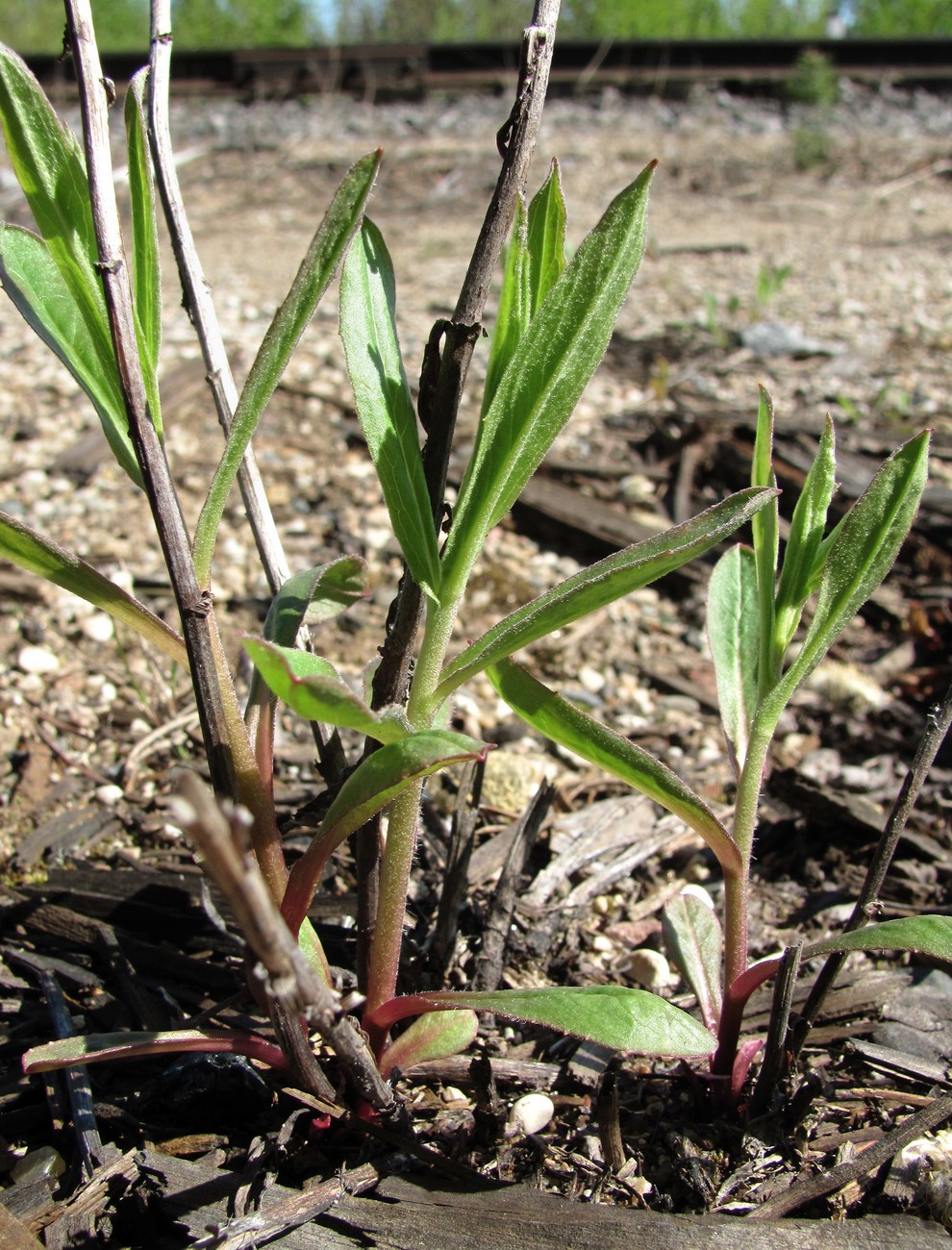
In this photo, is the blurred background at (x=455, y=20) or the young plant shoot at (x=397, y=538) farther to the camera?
the blurred background at (x=455, y=20)

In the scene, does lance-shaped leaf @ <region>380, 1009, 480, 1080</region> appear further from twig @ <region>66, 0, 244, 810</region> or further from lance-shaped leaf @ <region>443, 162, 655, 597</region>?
lance-shaped leaf @ <region>443, 162, 655, 597</region>

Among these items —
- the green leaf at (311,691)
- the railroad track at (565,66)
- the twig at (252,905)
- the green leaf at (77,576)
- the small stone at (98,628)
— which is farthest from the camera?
the railroad track at (565,66)

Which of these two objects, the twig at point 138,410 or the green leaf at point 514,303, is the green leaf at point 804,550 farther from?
the twig at point 138,410

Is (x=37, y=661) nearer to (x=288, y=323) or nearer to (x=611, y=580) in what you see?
(x=288, y=323)

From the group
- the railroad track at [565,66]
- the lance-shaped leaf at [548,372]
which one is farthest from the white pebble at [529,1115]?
the railroad track at [565,66]

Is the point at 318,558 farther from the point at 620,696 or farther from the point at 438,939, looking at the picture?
the point at 438,939

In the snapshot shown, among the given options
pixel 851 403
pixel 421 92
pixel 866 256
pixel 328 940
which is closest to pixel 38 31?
pixel 421 92

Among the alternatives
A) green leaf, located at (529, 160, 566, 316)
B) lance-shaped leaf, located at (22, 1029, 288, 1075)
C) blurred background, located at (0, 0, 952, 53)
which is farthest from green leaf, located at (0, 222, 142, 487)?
blurred background, located at (0, 0, 952, 53)
